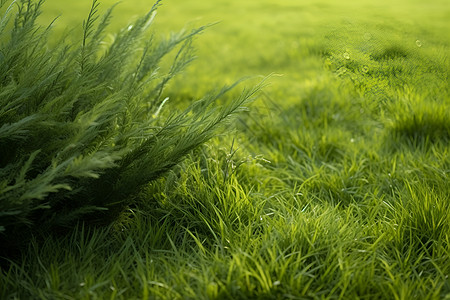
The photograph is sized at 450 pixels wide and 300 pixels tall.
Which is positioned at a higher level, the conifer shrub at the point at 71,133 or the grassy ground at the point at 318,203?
the conifer shrub at the point at 71,133

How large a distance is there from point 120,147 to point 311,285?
80cm

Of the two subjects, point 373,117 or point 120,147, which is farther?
point 373,117

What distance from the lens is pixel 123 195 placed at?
1.78 meters

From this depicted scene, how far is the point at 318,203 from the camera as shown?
2125 millimetres

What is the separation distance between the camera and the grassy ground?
5.03 ft

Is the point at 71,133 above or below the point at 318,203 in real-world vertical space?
above

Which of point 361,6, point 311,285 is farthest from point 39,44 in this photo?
point 361,6

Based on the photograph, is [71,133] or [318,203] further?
[318,203]

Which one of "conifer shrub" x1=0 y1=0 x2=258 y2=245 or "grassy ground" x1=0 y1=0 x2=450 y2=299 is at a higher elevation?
"conifer shrub" x1=0 y1=0 x2=258 y2=245

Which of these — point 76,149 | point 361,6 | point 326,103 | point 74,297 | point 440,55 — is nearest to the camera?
point 74,297

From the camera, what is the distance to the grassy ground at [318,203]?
60.3 inches

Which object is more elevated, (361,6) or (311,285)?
(361,6)

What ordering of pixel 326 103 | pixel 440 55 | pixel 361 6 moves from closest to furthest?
pixel 440 55 < pixel 361 6 < pixel 326 103

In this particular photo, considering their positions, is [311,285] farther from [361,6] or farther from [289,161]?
[361,6]
